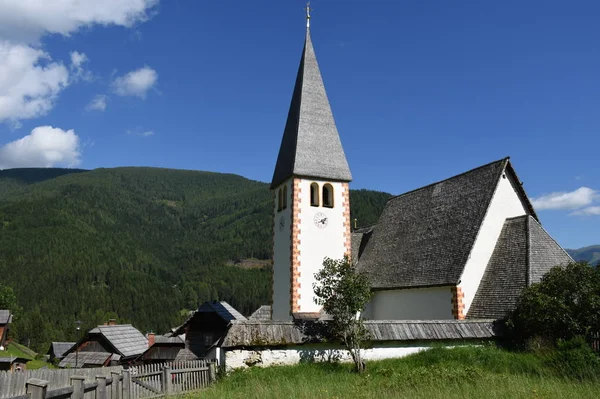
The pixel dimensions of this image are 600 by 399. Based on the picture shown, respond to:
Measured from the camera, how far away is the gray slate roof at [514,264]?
851 inches

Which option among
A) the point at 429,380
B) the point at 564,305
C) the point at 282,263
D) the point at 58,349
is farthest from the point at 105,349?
the point at 429,380

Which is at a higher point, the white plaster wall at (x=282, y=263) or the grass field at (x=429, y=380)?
the white plaster wall at (x=282, y=263)

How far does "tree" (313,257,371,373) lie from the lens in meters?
18.7

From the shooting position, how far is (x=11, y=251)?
6649 inches

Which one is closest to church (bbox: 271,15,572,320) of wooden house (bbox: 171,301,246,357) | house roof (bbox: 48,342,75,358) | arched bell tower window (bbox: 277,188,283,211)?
arched bell tower window (bbox: 277,188,283,211)

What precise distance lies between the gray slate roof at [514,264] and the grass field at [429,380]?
3257mm

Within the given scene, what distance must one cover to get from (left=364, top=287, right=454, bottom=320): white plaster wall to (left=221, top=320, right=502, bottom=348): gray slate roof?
2.17 metres

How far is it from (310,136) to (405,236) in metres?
7.71

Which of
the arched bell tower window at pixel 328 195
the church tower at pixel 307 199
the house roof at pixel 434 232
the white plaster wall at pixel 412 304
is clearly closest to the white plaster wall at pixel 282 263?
the church tower at pixel 307 199

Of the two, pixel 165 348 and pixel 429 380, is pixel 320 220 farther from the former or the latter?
pixel 165 348

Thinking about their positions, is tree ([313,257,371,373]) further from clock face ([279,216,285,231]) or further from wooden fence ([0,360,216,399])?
clock face ([279,216,285,231])

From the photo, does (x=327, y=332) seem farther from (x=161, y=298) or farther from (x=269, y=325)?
(x=161, y=298)

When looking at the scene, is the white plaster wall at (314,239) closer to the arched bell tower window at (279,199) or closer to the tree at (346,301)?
the arched bell tower window at (279,199)

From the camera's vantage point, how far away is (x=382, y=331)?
2016cm
